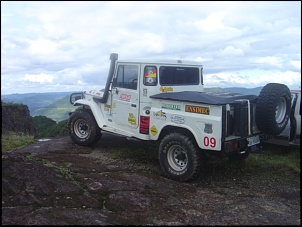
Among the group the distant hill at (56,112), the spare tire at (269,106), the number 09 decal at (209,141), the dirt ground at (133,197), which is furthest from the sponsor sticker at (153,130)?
the distant hill at (56,112)

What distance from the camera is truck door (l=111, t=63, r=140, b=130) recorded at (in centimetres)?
783

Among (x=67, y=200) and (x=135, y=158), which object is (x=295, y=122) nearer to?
(x=135, y=158)

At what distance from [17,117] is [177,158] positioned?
2281 cm

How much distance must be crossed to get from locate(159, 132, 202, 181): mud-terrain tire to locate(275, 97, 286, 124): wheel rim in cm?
196

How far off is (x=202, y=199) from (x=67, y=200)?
7.55 ft

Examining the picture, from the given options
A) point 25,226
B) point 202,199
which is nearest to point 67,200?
point 25,226

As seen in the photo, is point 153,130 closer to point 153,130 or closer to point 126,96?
point 153,130

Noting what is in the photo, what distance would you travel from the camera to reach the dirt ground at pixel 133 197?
4652 millimetres

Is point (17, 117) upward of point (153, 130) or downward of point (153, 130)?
downward

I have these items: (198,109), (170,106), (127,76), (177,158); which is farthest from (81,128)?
(198,109)

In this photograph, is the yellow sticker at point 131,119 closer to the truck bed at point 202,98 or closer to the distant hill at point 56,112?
the truck bed at point 202,98

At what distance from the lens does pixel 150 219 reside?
4.71m

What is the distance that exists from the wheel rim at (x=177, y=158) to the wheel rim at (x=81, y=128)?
326cm

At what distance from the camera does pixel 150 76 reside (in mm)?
7656
